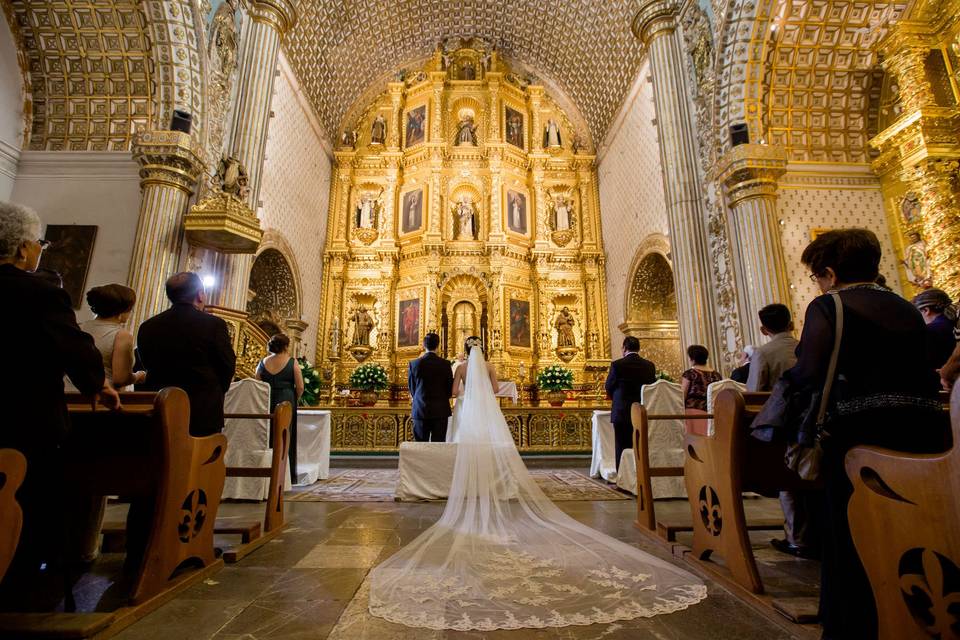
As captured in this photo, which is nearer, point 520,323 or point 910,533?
point 910,533

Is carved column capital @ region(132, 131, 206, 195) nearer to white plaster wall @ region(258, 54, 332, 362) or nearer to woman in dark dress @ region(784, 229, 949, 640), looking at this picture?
white plaster wall @ region(258, 54, 332, 362)

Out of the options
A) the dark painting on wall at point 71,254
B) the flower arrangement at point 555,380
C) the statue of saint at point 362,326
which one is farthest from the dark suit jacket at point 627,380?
the statue of saint at point 362,326

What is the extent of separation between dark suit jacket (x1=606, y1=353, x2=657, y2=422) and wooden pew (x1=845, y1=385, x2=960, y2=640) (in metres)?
3.62

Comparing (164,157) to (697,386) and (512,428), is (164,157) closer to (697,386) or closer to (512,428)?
(512,428)

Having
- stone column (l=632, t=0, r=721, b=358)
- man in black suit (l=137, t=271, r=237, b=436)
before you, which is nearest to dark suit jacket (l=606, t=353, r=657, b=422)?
stone column (l=632, t=0, r=721, b=358)

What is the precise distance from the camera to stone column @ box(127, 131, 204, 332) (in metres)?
6.33

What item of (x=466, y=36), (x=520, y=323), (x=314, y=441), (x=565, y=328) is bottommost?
(x=314, y=441)

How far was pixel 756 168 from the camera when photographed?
22.8 ft

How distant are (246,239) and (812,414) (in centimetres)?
701

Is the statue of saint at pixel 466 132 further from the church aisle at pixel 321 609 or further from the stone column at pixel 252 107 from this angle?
the church aisle at pixel 321 609

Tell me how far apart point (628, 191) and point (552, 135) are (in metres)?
4.33

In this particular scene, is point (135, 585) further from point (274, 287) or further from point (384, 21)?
point (384, 21)

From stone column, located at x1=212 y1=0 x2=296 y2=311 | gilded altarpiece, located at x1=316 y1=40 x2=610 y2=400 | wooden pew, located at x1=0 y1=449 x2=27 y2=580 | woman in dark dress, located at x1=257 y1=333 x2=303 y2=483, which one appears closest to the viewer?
wooden pew, located at x1=0 y1=449 x2=27 y2=580

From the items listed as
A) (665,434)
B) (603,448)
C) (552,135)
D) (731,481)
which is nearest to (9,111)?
(603,448)
